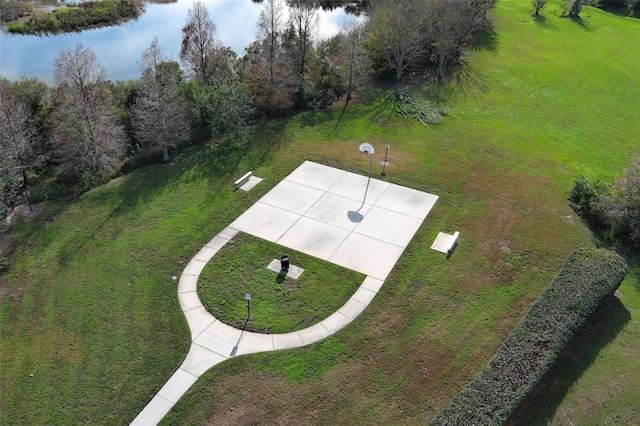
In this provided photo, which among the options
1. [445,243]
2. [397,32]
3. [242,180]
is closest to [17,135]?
Answer: [242,180]

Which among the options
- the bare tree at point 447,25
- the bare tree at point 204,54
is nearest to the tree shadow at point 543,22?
the bare tree at point 447,25

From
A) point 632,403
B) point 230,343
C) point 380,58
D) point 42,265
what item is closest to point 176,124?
A: point 42,265

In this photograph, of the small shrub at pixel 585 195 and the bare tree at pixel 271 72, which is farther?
the bare tree at pixel 271 72

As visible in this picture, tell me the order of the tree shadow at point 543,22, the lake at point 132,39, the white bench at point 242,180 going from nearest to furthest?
the white bench at point 242,180 → the lake at point 132,39 → the tree shadow at point 543,22

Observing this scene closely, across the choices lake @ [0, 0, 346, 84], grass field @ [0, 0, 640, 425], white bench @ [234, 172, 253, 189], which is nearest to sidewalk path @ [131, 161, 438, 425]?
grass field @ [0, 0, 640, 425]

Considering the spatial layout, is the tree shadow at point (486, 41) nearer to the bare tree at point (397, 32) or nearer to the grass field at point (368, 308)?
the bare tree at point (397, 32)

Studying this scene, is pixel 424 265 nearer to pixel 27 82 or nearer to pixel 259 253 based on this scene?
pixel 259 253
